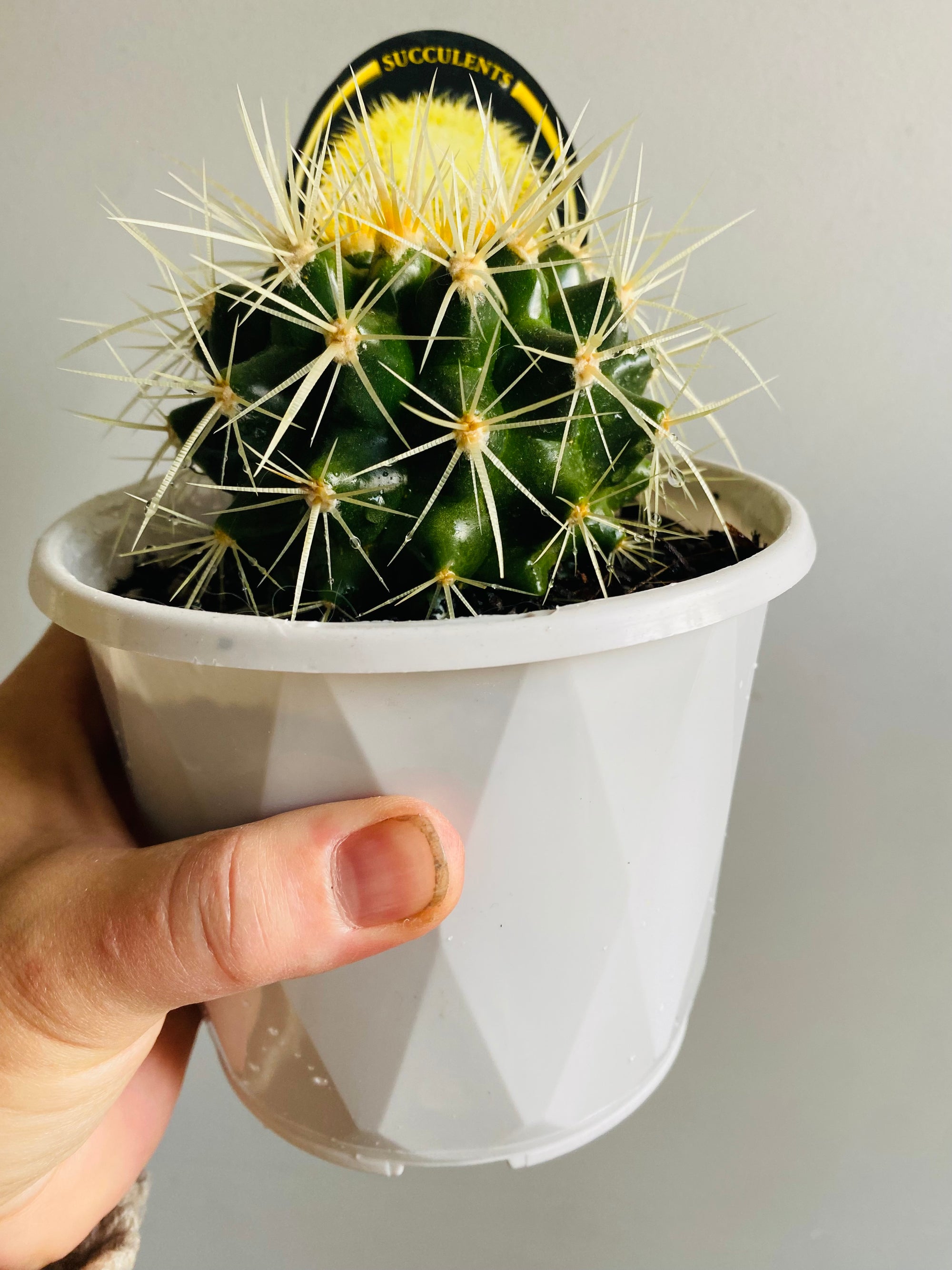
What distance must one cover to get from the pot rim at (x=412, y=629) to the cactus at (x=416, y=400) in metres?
0.05

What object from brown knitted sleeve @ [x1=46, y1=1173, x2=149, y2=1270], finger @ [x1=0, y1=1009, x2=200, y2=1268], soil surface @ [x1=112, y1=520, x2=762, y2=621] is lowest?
brown knitted sleeve @ [x1=46, y1=1173, x2=149, y2=1270]

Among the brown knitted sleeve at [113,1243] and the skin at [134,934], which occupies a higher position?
the skin at [134,934]

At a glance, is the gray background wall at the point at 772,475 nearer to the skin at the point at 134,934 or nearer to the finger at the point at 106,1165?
the finger at the point at 106,1165

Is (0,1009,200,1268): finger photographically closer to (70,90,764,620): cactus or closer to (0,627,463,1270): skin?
(0,627,463,1270): skin

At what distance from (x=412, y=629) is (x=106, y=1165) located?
54cm

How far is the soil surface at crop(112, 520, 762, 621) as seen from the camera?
0.42 metres

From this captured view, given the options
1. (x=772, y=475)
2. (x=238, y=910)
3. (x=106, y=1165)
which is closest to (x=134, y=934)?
(x=238, y=910)

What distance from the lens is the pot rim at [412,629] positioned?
1.10 feet

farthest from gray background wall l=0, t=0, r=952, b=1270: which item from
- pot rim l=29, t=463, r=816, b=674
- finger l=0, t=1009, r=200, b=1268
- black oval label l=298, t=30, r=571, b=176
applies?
pot rim l=29, t=463, r=816, b=674

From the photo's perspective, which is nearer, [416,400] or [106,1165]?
[416,400]

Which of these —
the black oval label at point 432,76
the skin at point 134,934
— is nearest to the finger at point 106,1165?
the skin at point 134,934

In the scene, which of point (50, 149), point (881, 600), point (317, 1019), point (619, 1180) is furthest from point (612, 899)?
point (50, 149)

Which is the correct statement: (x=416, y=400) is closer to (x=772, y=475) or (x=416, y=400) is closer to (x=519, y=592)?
(x=519, y=592)

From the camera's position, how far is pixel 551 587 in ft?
1.42
